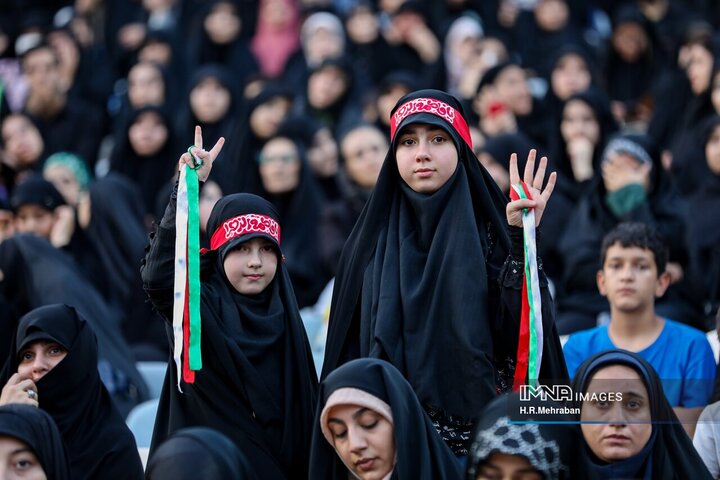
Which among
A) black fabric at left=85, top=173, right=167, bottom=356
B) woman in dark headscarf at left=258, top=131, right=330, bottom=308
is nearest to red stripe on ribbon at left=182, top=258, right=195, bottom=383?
black fabric at left=85, top=173, right=167, bottom=356

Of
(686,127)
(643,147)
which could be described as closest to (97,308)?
(643,147)

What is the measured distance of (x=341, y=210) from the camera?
880 cm

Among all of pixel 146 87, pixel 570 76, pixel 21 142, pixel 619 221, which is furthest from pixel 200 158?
pixel 146 87

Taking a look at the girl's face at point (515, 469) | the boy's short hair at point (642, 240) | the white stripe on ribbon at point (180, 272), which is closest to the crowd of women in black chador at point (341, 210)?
the girl's face at point (515, 469)

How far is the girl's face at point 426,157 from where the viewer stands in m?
5.09

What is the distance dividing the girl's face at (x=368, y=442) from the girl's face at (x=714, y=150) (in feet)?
14.6

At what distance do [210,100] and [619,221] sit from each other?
14.2ft

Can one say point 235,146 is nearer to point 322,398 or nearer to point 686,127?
point 686,127

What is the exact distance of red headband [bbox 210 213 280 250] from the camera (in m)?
5.32

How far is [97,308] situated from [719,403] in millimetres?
3595

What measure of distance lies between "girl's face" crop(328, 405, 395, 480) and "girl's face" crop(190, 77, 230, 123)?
6.93m

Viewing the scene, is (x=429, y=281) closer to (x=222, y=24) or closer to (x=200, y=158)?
(x=200, y=158)

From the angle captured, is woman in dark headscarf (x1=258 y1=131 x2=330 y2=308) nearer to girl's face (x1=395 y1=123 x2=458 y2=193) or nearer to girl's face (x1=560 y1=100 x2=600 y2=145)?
girl's face (x1=560 y1=100 x2=600 y2=145)

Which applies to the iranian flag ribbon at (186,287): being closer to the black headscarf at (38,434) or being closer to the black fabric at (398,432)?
the black headscarf at (38,434)
